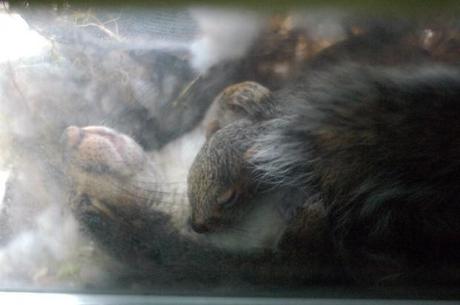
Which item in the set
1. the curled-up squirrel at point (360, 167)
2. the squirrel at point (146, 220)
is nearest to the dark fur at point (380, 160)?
the curled-up squirrel at point (360, 167)

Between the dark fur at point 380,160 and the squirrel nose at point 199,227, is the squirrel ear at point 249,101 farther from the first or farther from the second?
the squirrel nose at point 199,227

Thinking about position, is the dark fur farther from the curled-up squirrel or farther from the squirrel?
the squirrel

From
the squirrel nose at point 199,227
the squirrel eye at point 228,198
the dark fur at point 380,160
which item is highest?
the dark fur at point 380,160

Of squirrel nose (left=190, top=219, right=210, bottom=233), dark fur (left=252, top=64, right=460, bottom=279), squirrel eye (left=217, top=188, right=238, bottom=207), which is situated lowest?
squirrel nose (left=190, top=219, right=210, bottom=233)

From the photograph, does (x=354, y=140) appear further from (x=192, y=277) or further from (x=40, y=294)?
(x=40, y=294)

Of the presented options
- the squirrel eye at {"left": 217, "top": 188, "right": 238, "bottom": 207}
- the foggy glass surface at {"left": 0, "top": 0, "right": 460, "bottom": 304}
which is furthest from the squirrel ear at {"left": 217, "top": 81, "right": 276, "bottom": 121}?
the squirrel eye at {"left": 217, "top": 188, "right": 238, "bottom": 207}

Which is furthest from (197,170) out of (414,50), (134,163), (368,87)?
(414,50)
